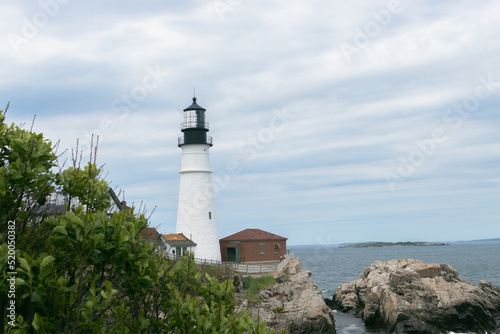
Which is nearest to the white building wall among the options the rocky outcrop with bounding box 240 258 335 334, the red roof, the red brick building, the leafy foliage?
the red brick building

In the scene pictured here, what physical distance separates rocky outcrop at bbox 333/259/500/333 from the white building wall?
48.8 feet

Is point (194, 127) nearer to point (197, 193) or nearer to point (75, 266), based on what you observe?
point (197, 193)

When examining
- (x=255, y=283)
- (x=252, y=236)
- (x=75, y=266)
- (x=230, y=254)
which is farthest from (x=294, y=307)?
(x=75, y=266)

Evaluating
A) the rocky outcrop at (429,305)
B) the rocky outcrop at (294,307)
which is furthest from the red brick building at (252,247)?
the rocky outcrop at (429,305)

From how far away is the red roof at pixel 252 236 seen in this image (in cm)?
4569

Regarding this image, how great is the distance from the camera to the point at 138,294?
6.46m

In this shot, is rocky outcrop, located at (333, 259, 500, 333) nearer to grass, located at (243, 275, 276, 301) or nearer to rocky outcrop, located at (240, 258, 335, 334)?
rocky outcrop, located at (240, 258, 335, 334)

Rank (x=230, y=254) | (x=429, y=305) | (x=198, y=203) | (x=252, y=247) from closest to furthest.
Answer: (x=429, y=305) → (x=198, y=203) → (x=230, y=254) → (x=252, y=247)

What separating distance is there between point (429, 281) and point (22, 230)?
102 ft

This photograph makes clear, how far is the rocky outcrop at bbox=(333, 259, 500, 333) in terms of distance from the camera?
91.5ft

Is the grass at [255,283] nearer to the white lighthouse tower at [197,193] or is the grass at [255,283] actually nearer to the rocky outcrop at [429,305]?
the white lighthouse tower at [197,193]

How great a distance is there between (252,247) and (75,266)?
4113 centimetres

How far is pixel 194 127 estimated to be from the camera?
132 feet

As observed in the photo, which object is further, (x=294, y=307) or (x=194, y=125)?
(x=194, y=125)
